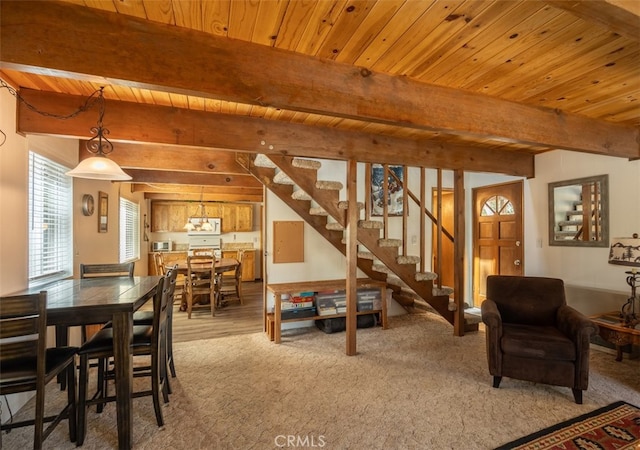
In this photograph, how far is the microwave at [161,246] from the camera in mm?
7797

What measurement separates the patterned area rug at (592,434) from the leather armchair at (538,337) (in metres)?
0.23

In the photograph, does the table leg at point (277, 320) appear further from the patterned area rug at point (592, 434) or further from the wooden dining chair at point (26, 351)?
the patterned area rug at point (592, 434)

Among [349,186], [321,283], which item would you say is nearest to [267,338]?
[321,283]

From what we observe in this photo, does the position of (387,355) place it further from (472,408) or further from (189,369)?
(189,369)

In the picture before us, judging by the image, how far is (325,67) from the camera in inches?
77.2

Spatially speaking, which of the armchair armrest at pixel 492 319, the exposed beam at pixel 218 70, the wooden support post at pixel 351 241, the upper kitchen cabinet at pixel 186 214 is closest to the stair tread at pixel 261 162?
the wooden support post at pixel 351 241

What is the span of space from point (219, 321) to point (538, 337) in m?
4.01

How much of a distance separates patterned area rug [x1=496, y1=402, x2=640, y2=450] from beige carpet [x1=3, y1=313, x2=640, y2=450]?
0.25ft

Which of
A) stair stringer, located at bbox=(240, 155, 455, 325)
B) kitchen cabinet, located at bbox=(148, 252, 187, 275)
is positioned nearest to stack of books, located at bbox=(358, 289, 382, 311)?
stair stringer, located at bbox=(240, 155, 455, 325)

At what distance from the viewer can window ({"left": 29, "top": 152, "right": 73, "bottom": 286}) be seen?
8.87ft

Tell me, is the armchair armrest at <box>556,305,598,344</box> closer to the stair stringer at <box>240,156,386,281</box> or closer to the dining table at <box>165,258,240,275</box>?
the stair stringer at <box>240,156,386,281</box>

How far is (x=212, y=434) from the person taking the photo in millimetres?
2021

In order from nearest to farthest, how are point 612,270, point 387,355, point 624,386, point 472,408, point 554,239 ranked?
point 472,408
point 624,386
point 387,355
point 612,270
point 554,239

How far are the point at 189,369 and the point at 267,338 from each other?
1.07 m
